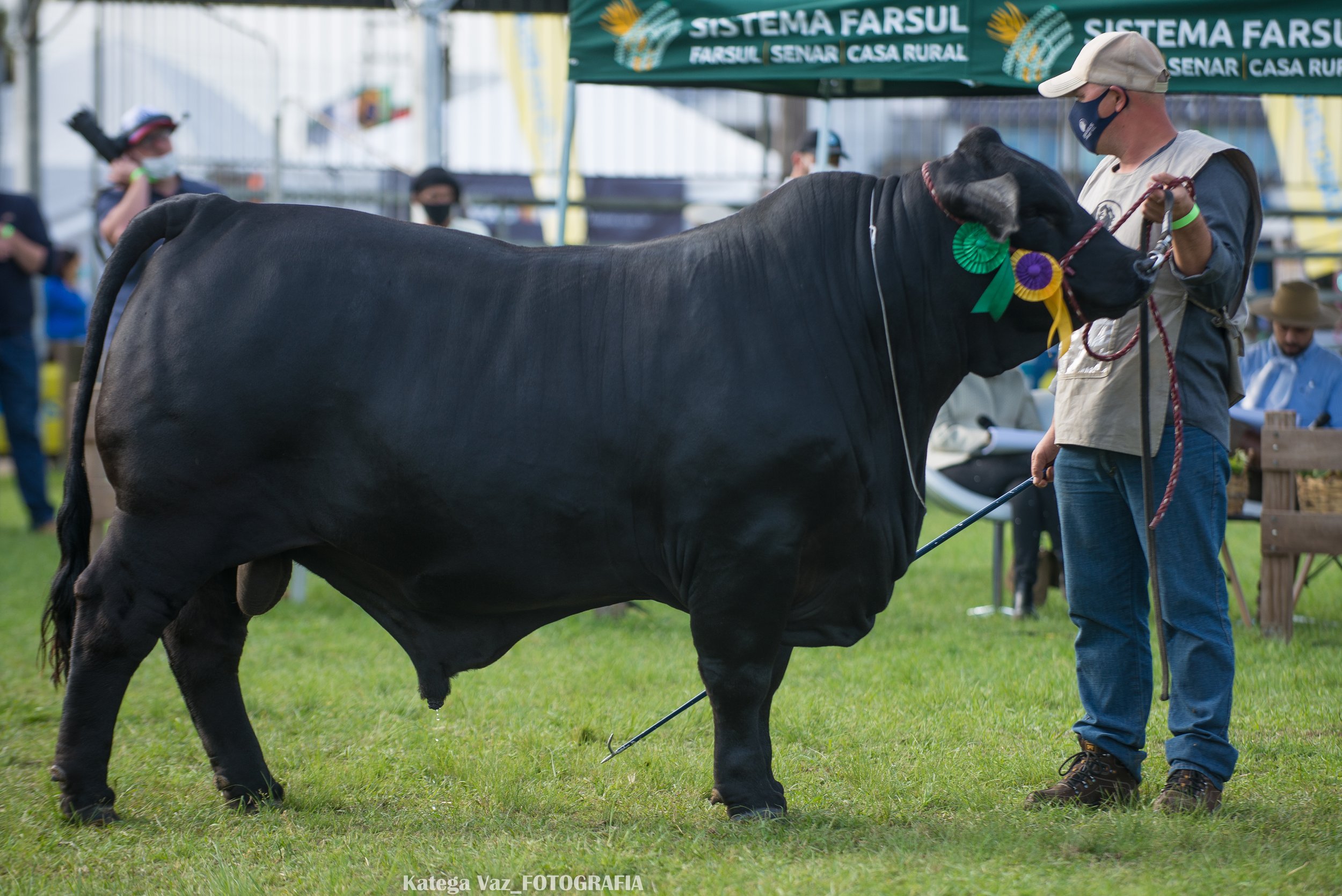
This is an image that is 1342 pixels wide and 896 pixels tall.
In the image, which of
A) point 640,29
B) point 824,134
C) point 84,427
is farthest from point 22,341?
point 84,427

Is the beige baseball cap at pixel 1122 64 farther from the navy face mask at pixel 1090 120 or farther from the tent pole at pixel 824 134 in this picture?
the tent pole at pixel 824 134

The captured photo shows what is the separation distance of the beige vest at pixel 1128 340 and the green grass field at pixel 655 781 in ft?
3.25

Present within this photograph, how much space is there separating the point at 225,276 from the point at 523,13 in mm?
6027

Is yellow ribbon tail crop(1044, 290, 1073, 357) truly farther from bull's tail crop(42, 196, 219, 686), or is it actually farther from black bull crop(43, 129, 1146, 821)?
bull's tail crop(42, 196, 219, 686)

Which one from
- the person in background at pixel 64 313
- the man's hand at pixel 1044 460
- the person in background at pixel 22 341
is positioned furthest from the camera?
the person in background at pixel 64 313

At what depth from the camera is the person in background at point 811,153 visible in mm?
7176

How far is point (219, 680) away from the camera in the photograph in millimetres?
3570

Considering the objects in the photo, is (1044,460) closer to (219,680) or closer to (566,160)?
(219,680)

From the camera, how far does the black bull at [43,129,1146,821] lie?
3.14m

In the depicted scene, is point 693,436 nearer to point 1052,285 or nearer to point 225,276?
point 1052,285

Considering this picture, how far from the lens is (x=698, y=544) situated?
10.3ft

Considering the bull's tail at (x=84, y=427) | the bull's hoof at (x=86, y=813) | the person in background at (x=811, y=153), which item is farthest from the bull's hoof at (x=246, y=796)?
the person in background at (x=811, y=153)

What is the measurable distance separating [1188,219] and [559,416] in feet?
5.11

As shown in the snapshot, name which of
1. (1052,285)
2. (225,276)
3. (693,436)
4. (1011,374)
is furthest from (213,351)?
(1011,374)
